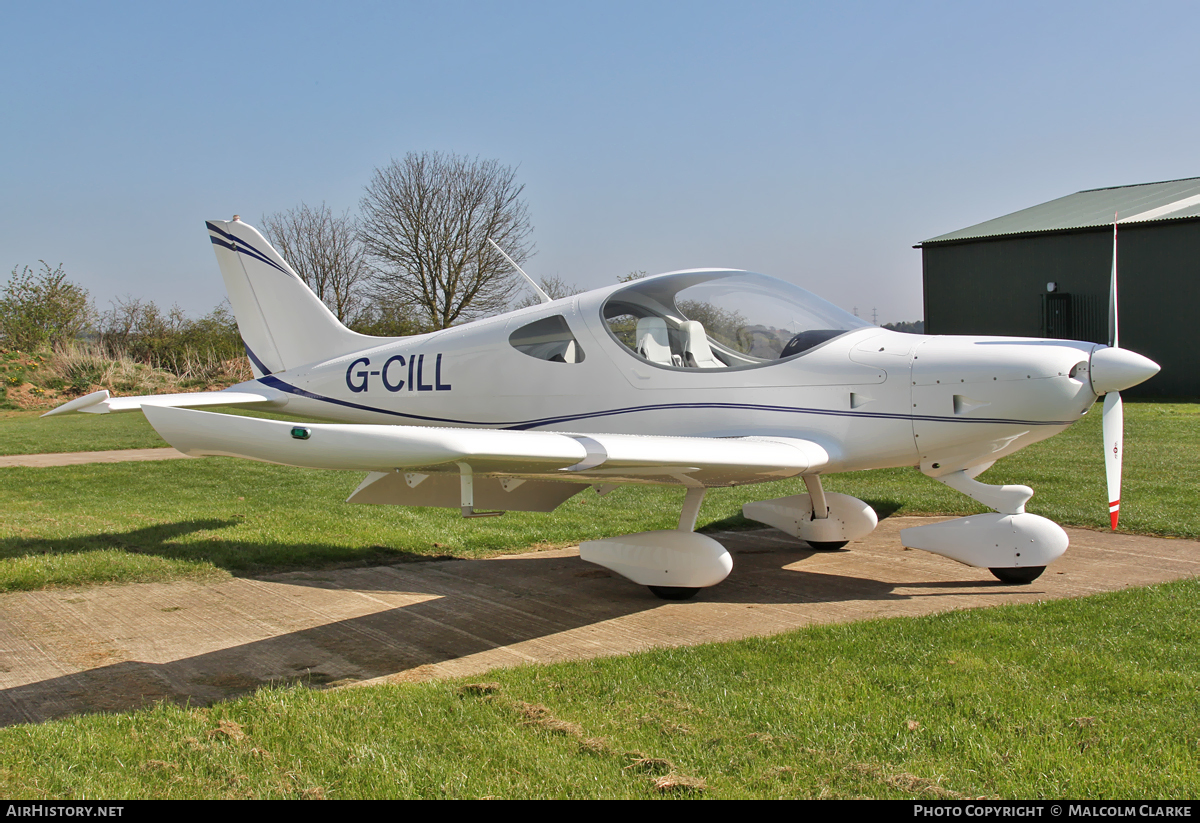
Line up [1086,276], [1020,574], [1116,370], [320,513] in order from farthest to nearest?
[1086,276] → [320,513] → [1020,574] → [1116,370]

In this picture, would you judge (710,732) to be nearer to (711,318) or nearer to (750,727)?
(750,727)

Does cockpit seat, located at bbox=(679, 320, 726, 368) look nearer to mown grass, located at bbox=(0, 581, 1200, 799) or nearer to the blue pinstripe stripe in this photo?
the blue pinstripe stripe

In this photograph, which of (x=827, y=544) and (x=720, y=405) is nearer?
(x=720, y=405)

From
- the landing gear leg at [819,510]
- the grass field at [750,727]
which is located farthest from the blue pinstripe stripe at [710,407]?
the landing gear leg at [819,510]

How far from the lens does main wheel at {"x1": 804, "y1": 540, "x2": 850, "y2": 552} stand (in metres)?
7.45

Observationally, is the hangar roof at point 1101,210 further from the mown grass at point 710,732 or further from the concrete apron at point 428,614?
the mown grass at point 710,732

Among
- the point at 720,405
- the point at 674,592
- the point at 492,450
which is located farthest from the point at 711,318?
the point at 492,450

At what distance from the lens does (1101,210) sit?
2817 cm

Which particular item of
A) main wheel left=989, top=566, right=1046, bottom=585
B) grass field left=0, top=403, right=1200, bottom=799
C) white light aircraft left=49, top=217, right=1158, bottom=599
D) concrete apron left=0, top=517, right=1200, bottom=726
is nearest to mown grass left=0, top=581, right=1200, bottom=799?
grass field left=0, top=403, right=1200, bottom=799

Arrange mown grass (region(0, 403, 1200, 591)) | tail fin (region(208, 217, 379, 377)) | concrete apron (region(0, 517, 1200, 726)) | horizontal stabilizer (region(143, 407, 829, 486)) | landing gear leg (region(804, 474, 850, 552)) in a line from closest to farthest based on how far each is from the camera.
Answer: horizontal stabilizer (region(143, 407, 829, 486)) → concrete apron (region(0, 517, 1200, 726)) → mown grass (region(0, 403, 1200, 591)) → landing gear leg (region(804, 474, 850, 552)) → tail fin (region(208, 217, 379, 377))

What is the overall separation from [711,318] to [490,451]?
256 cm

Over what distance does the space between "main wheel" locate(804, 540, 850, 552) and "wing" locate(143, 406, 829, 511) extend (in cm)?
176

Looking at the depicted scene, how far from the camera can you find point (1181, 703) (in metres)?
3.56

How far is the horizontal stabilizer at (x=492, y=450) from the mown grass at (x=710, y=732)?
1.08m
